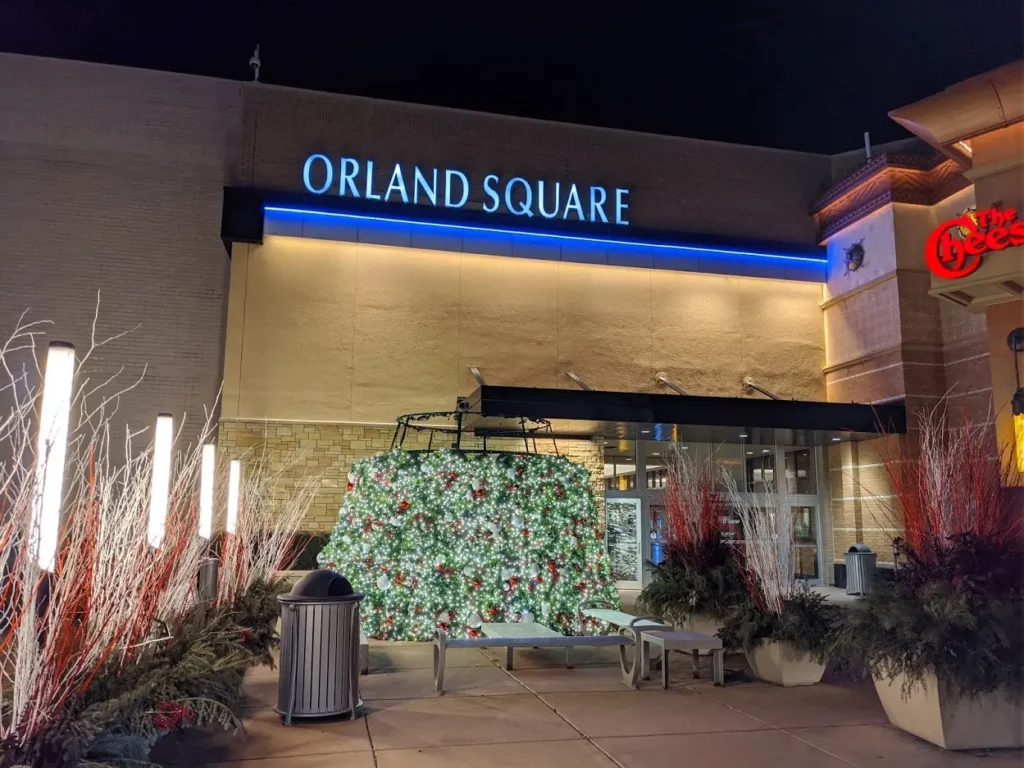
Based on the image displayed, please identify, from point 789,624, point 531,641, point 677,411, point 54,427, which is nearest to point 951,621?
point 789,624

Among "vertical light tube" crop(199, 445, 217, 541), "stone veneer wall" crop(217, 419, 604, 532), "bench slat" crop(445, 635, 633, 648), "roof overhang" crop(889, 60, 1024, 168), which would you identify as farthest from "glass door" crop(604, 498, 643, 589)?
"vertical light tube" crop(199, 445, 217, 541)

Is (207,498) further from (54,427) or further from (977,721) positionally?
(977,721)

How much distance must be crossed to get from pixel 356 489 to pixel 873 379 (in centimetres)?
1258

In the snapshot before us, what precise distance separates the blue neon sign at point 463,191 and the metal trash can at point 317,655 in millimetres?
13141

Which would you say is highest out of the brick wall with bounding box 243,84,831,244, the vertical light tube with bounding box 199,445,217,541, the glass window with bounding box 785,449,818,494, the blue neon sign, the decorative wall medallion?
the brick wall with bounding box 243,84,831,244

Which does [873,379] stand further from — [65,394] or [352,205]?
[65,394]

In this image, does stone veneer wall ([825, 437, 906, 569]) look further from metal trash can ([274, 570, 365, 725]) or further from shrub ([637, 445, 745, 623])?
metal trash can ([274, 570, 365, 725])

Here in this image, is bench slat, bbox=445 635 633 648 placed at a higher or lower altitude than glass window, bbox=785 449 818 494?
lower

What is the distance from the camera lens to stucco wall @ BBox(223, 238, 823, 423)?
17062 millimetres

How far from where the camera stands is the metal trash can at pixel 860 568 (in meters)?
15.6

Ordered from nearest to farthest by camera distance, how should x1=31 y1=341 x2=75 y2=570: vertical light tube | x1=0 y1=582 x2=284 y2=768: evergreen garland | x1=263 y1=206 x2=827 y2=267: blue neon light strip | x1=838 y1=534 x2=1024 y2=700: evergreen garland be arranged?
x1=0 y1=582 x2=284 y2=768: evergreen garland < x1=31 y1=341 x2=75 y2=570: vertical light tube < x1=838 y1=534 x2=1024 y2=700: evergreen garland < x1=263 y1=206 x2=827 y2=267: blue neon light strip

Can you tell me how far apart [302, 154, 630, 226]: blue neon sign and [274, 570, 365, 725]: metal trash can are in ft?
43.1

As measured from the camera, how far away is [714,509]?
9.37 metres

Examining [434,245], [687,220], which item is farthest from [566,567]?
[687,220]
